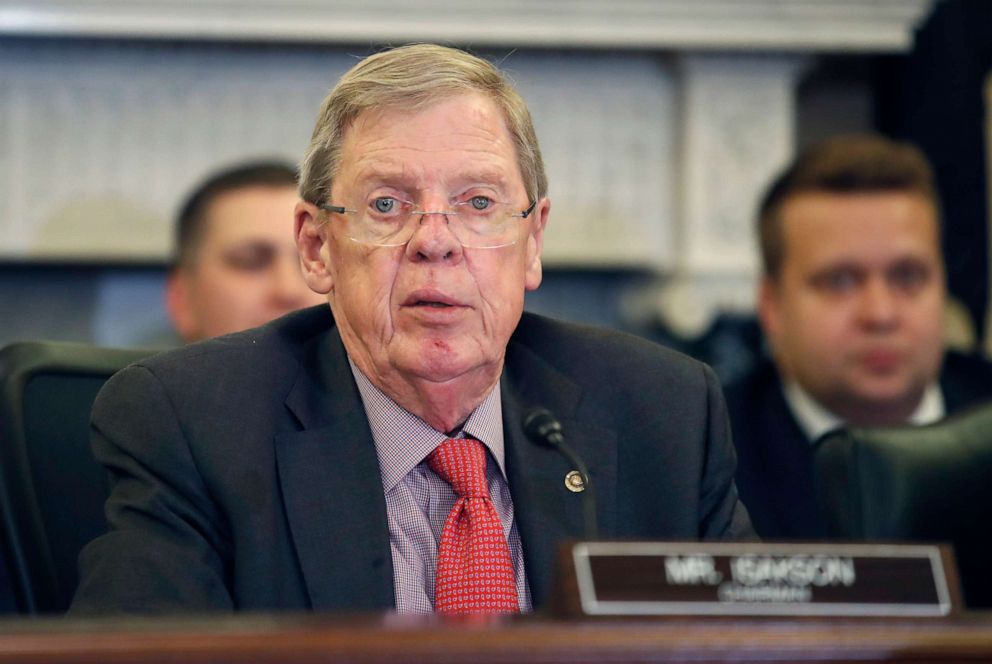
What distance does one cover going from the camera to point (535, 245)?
1.75 metres

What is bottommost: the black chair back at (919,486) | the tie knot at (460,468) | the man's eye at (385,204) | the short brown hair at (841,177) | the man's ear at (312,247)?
the black chair back at (919,486)

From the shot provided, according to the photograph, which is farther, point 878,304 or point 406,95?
point 878,304

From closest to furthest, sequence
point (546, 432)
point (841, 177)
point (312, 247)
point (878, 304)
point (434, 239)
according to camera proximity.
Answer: point (546, 432) → point (434, 239) → point (312, 247) → point (878, 304) → point (841, 177)

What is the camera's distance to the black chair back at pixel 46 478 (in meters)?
1.76

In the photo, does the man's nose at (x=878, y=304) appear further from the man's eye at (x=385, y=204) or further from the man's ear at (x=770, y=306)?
the man's eye at (x=385, y=204)

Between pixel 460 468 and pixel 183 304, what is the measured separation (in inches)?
61.7

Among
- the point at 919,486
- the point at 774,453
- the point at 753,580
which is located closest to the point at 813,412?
the point at 774,453

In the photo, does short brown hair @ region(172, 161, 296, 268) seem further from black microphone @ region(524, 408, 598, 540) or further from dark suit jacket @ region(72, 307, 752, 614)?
black microphone @ region(524, 408, 598, 540)

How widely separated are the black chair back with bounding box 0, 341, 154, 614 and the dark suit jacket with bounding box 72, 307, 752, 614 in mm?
283

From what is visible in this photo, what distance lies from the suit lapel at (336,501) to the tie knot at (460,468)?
7 centimetres

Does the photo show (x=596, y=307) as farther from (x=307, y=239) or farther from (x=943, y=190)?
(x=307, y=239)

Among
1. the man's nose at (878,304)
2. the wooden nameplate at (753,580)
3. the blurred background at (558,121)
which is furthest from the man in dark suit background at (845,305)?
the wooden nameplate at (753,580)

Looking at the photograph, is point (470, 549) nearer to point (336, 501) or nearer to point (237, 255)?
point (336, 501)

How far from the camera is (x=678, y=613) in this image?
99 cm
